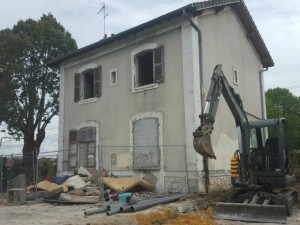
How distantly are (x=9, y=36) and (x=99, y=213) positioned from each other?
1487cm

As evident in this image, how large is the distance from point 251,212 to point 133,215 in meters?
2.84

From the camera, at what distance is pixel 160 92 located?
47.1 feet

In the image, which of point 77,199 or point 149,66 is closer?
point 77,199

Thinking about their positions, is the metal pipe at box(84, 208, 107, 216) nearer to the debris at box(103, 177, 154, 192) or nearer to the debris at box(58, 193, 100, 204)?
the debris at box(58, 193, 100, 204)

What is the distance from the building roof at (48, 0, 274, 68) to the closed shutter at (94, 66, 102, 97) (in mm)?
999

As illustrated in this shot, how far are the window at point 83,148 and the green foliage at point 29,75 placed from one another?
17.5 ft

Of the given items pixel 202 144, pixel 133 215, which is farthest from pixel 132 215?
pixel 202 144

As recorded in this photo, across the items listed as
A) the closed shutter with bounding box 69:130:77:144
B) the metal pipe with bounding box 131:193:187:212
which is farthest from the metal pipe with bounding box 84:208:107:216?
the closed shutter with bounding box 69:130:77:144

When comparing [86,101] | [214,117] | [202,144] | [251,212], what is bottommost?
[251,212]

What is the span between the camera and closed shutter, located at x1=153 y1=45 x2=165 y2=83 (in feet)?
47.2

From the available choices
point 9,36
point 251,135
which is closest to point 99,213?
point 251,135

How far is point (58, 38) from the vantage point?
75.4 ft

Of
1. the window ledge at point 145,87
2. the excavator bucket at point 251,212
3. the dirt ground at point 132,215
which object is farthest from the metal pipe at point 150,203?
the window ledge at point 145,87

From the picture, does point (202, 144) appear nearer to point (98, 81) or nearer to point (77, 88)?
point (98, 81)
